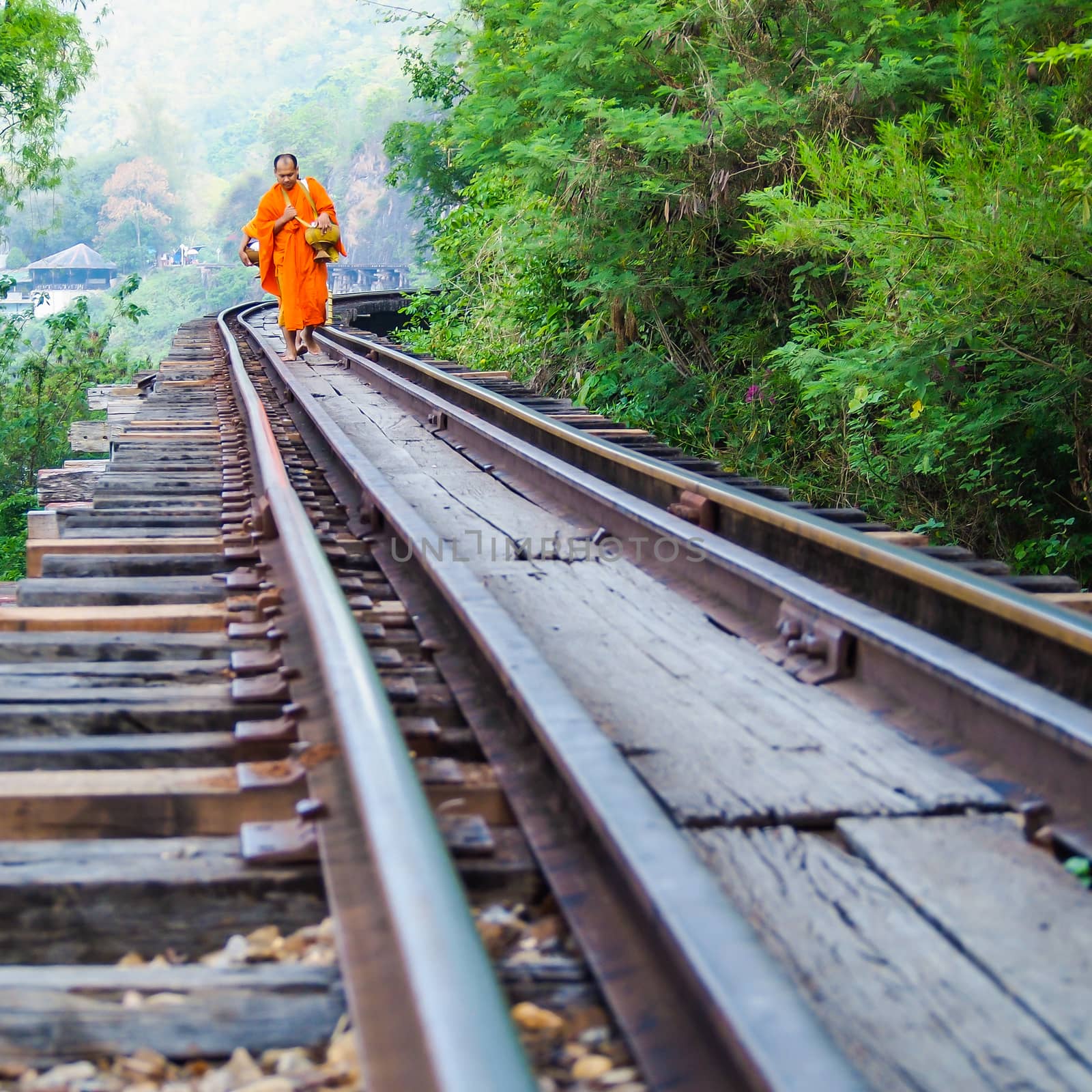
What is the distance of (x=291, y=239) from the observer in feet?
32.2

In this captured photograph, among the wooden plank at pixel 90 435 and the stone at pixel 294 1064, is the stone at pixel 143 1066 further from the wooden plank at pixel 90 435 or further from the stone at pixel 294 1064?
the wooden plank at pixel 90 435

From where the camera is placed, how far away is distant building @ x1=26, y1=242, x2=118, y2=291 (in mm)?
88625

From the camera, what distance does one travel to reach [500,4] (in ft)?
34.9

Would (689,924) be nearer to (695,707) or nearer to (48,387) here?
(695,707)

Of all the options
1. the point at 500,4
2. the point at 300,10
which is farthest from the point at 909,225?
the point at 300,10

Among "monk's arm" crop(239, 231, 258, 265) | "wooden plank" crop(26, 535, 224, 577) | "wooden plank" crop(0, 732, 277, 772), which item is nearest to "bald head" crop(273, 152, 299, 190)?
"monk's arm" crop(239, 231, 258, 265)

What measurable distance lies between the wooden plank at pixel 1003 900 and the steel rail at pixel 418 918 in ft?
2.44

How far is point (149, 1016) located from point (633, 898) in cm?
64

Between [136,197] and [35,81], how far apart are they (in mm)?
97327

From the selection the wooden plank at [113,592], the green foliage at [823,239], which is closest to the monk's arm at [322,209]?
the green foliage at [823,239]

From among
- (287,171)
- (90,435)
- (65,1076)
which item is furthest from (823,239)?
(90,435)

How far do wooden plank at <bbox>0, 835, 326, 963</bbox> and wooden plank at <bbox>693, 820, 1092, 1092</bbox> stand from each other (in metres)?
0.68

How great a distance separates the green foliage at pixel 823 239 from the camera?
5.34 metres

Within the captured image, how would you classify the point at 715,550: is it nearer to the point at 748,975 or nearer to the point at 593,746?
the point at 593,746
